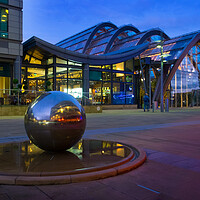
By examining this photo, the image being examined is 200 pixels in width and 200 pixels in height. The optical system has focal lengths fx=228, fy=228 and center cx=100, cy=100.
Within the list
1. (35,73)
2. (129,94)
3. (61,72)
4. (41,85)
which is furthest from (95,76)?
(35,73)

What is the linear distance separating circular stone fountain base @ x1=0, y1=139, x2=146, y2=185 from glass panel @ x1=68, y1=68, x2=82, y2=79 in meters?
24.8

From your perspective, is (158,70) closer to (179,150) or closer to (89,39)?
(89,39)

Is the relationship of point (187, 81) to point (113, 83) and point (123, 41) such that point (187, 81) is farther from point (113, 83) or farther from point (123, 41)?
point (113, 83)

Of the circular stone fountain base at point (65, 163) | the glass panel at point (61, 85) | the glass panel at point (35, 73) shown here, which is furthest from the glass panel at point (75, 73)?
the circular stone fountain base at point (65, 163)

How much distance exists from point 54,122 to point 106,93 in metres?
29.2

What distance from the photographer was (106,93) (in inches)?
1357

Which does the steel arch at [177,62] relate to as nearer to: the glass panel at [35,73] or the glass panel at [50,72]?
the glass panel at [50,72]

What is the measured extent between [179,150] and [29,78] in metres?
26.5

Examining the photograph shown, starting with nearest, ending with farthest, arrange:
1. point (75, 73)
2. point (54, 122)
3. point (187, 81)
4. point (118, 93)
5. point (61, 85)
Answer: point (54, 122) → point (61, 85) → point (75, 73) → point (118, 93) → point (187, 81)

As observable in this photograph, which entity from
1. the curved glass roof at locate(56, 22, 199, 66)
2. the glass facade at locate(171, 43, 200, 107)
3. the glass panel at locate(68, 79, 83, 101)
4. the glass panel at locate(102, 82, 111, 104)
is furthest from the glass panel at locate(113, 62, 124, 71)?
the glass facade at locate(171, 43, 200, 107)

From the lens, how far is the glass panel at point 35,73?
30.1m

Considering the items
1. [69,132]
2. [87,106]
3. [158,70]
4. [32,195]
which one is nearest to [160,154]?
[69,132]

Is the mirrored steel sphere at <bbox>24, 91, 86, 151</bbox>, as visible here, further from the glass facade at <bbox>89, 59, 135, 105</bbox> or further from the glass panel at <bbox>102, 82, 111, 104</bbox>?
the glass panel at <bbox>102, 82, 111, 104</bbox>

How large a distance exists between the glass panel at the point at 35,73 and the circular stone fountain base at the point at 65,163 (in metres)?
24.7
